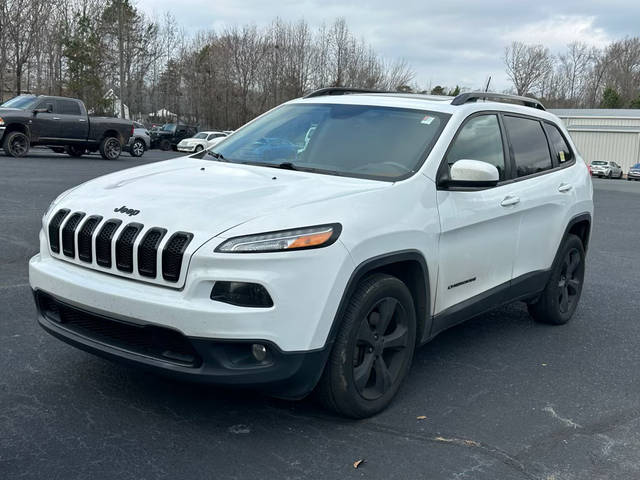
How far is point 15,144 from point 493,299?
64.0 ft

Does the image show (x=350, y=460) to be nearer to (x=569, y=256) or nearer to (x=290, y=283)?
(x=290, y=283)

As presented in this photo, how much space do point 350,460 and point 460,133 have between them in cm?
223

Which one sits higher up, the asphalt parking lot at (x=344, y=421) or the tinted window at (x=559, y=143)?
the tinted window at (x=559, y=143)

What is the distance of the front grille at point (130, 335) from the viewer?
3273 millimetres

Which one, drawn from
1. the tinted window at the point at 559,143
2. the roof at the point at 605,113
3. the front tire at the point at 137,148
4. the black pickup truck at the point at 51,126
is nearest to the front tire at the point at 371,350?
the tinted window at the point at 559,143

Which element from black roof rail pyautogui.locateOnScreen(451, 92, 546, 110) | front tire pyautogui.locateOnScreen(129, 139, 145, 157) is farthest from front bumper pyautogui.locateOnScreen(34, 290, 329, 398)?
front tire pyautogui.locateOnScreen(129, 139, 145, 157)

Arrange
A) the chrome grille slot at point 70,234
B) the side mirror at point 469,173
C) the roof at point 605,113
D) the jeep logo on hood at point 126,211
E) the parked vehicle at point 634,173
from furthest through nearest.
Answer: the roof at point 605,113, the parked vehicle at point 634,173, the side mirror at point 469,173, the chrome grille slot at point 70,234, the jeep logo on hood at point 126,211

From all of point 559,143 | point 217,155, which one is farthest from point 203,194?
point 559,143

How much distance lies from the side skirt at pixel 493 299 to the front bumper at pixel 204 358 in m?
Answer: 1.17

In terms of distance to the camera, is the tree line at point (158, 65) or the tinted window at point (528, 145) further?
the tree line at point (158, 65)

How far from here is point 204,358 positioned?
3230 millimetres

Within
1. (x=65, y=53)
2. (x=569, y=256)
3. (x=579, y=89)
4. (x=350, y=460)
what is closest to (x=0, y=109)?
(x=569, y=256)

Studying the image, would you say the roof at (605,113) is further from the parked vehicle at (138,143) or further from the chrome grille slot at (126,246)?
the chrome grille slot at (126,246)

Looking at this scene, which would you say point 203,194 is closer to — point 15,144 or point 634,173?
point 15,144
